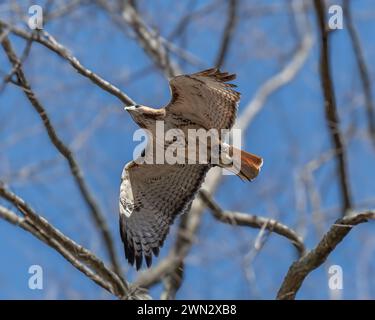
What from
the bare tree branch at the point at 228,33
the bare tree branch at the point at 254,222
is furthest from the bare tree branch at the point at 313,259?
the bare tree branch at the point at 228,33

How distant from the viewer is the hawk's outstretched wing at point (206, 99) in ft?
19.1

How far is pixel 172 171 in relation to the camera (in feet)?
22.6

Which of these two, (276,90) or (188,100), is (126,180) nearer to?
(188,100)

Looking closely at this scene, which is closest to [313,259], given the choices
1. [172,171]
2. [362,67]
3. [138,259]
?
[138,259]

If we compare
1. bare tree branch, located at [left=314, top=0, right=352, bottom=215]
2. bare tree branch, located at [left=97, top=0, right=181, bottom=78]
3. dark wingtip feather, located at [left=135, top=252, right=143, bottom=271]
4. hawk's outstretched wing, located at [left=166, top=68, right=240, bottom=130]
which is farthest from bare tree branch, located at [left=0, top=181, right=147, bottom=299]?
bare tree branch, located at [left=97, top=0, right=181, bottom=78]

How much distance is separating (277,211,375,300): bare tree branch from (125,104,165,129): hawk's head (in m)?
1.88

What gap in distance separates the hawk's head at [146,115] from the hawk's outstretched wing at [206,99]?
0.10 meters

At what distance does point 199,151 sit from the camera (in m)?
6.49

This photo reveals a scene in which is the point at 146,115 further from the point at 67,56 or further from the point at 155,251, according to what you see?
the point at 155,251

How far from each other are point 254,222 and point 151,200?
1005 mm

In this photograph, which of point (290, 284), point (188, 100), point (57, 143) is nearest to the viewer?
point (290, 284)

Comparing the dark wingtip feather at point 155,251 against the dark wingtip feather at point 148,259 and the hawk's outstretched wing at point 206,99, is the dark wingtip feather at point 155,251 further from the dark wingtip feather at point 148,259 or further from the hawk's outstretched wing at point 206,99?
the hawk's outstretched wing at point 206,99
